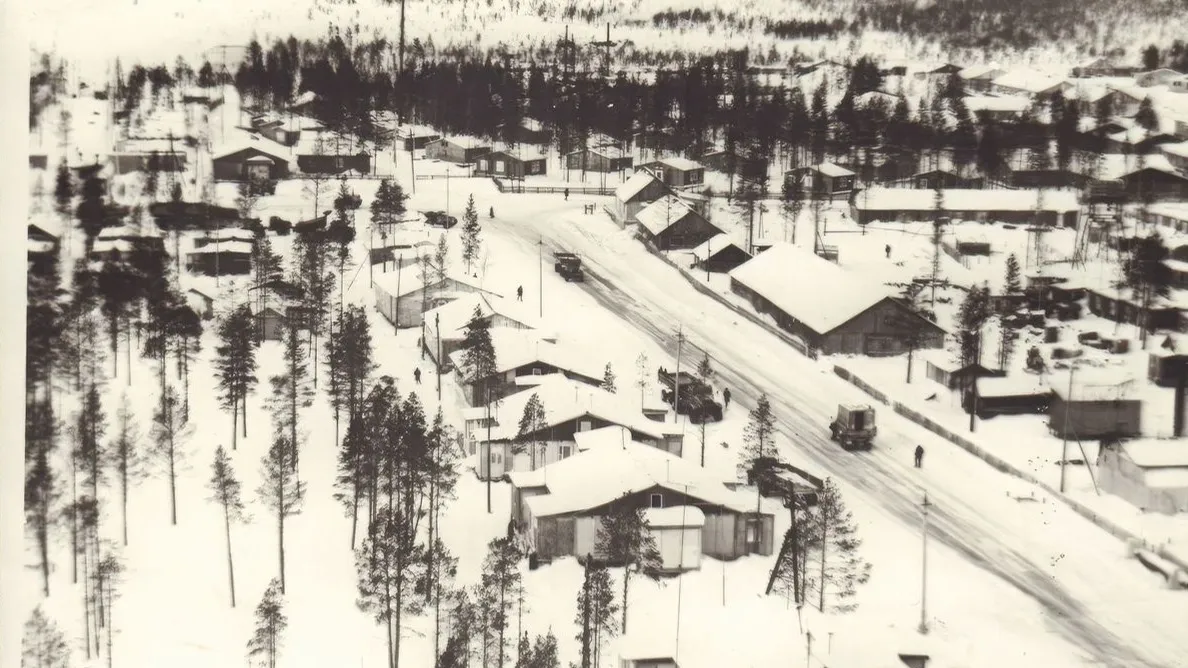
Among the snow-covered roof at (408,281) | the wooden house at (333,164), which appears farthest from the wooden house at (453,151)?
the snow-covered roof at (408,281)

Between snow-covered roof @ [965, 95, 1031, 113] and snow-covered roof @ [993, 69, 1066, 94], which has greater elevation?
snow-covered roof @ [993, 69, 1066, 94]

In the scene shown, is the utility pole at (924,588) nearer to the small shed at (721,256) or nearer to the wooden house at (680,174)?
the small shed at (721,256)

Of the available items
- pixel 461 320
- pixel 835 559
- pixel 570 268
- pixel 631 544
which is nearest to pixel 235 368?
pixel 461 320

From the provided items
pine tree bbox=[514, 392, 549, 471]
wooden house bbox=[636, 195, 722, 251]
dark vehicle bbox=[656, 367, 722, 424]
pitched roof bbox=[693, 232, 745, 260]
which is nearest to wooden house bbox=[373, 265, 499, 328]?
dark vehicle bbox=[656, 367, 722, 424]

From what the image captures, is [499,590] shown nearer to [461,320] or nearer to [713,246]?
[461,320]

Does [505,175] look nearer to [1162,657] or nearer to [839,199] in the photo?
[839,199]

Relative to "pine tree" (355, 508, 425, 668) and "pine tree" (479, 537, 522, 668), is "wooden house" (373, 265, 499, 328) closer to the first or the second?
"pine tree" (355, 508, 425, 668)
